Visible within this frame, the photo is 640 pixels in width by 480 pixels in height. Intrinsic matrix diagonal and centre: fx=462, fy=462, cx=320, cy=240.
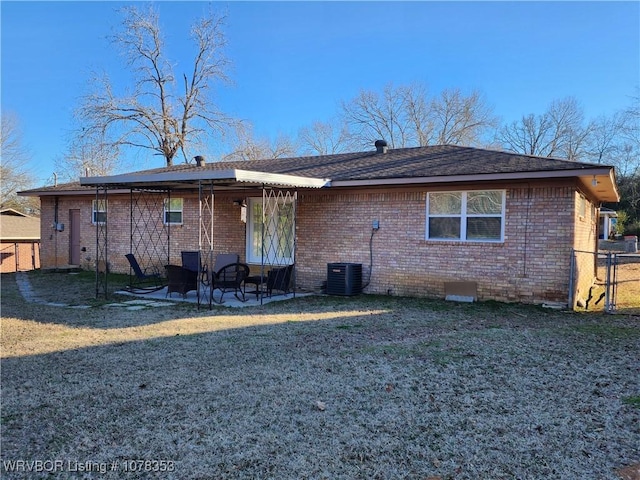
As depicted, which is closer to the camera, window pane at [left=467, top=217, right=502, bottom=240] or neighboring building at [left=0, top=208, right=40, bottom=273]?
window pane at [left=467, top=217, right=502, bottom=240]

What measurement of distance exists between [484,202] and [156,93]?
26.8 m

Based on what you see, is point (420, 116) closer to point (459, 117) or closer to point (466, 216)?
point (459, 117)

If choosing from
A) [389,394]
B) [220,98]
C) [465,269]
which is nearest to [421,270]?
[465,269]

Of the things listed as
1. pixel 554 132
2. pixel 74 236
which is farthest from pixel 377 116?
pixel 74 236

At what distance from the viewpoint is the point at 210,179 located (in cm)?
887

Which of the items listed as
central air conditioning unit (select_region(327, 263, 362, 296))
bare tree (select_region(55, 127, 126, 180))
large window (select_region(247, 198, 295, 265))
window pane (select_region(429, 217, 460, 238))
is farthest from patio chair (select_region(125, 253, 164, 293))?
bare tree (select_region(55, 127, 126, 180))

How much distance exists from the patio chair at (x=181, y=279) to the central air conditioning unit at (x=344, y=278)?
10.5ft

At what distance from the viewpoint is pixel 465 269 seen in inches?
404

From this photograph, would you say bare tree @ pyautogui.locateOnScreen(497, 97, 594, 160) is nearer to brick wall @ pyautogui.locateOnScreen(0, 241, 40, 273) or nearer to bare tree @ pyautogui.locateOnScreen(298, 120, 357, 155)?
bare tree @ pyautogui.locateOnScreen(298, 120, 357, 155)

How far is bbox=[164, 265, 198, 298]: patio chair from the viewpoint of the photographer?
10.2 meters

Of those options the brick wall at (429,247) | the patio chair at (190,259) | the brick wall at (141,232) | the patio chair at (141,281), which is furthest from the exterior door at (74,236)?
the brick wall at (429,247)

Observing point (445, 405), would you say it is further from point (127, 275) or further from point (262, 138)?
point (262, 138)

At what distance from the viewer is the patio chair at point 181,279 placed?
10.2m

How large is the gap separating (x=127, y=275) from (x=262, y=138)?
75.7 feet
